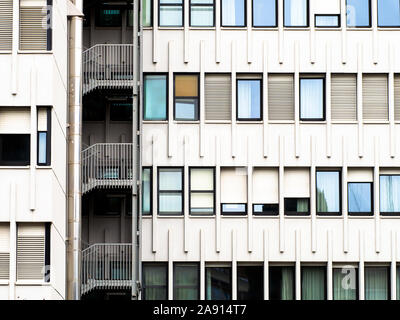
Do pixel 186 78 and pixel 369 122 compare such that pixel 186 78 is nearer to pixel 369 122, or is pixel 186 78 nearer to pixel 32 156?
pixel 369 122

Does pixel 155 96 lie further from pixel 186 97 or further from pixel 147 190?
pixel 147 190

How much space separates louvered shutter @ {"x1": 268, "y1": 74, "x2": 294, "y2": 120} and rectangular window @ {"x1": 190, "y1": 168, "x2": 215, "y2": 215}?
132 inches

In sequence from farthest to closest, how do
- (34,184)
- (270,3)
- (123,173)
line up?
(270,3) < (123,173) < (34,184)

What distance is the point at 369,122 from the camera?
45.2m

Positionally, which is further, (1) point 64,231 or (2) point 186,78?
(2) point 186,78

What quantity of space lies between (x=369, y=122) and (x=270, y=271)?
6857 mm

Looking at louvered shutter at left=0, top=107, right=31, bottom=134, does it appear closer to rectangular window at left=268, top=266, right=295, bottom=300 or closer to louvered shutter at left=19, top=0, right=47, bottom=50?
louvered shutter at left=19, top=0, right=47, bottom=50

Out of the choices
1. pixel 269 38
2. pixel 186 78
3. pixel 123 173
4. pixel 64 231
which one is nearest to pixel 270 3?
pixel 269 38

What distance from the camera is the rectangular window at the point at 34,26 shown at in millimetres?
34750

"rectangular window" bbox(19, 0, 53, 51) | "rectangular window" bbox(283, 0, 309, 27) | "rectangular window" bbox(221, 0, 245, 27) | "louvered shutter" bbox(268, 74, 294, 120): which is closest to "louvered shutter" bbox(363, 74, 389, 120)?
"louvered shutter" bbox(268, 74, 294, 120)

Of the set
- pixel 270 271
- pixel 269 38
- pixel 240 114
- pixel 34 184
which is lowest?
pixel 270 271

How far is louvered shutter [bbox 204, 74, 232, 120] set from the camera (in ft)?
148

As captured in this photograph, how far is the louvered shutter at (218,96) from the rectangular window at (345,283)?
284 inches

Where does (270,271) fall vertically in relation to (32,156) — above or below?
below
